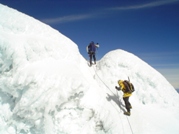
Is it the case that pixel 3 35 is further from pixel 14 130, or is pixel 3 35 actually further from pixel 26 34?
pixel 14 130

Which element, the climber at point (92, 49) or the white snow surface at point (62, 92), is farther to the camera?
the climber at point (92, 49)

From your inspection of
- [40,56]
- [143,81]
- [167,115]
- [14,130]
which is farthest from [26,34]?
[167,115]

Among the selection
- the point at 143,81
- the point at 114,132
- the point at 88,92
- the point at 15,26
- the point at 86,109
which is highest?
the point at 15,26

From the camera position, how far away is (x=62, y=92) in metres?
9.59

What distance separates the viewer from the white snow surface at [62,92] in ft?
30.7

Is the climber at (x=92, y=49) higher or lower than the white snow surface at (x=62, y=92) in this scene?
higher

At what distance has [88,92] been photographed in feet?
34.2

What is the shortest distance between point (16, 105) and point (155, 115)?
25.4 ft

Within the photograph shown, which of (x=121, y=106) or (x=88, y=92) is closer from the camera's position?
(x=88, y=92)

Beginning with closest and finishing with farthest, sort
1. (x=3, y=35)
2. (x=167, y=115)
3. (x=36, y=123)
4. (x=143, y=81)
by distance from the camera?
(x=36, y=123) < (x=3, y=35) < (x=167, y=115) < (x=143, y=81)

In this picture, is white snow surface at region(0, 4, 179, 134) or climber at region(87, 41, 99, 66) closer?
white snow surface at region(0, 4, 179, 134)

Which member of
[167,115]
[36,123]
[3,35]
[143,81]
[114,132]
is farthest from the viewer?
[143,81]

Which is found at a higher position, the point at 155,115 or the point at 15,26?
the point at 15,26

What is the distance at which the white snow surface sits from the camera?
9.35 m
